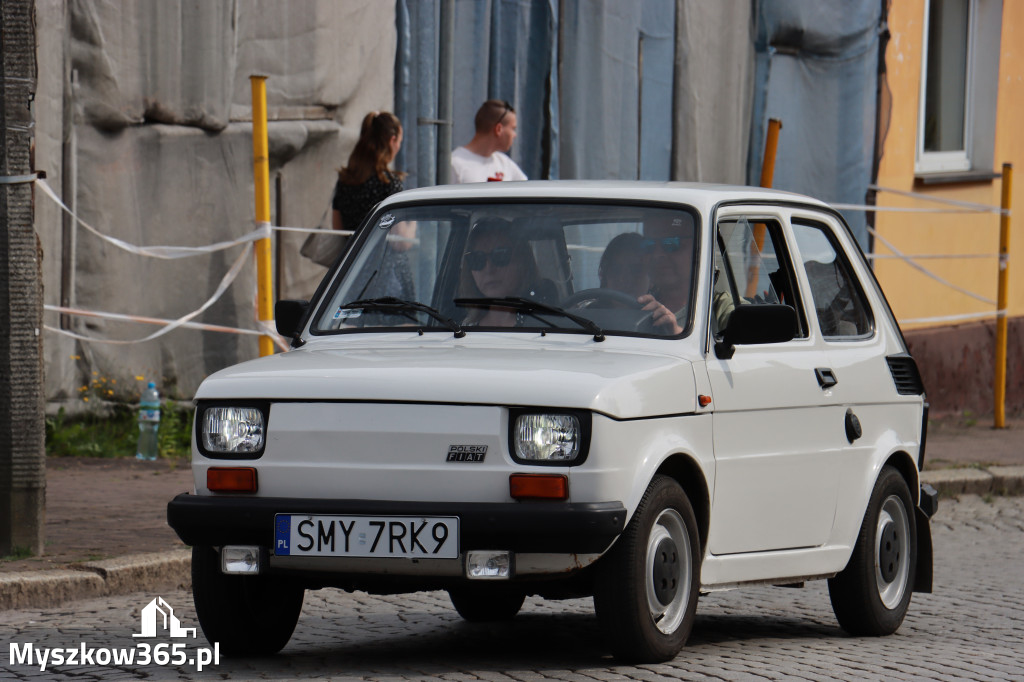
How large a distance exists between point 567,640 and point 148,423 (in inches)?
236

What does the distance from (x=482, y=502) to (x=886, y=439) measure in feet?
7.70

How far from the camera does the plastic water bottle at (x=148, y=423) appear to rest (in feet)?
39.2

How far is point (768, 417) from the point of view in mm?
6512

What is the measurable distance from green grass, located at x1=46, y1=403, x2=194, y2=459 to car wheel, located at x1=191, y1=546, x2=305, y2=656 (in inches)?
230

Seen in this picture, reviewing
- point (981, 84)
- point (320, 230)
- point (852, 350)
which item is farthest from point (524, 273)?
point (981, 84)

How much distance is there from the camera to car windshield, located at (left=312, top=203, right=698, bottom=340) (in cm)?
639

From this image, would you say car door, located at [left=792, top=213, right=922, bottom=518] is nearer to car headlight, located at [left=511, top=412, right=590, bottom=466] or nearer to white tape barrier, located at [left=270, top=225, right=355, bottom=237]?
car headlight, located at [left=511, top=412, right=590, bottom=466]

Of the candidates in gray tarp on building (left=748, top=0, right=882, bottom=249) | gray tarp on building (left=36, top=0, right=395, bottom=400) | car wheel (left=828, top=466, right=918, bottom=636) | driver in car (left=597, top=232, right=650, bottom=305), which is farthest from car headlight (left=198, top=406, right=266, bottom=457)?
gray tarp on building (left=748, top=0, right=882, bottom=249)

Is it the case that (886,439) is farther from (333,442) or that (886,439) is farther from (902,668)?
(333,442)

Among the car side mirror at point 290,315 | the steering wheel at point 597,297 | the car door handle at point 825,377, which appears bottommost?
the car door handle at point 825,377

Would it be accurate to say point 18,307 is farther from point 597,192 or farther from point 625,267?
point 625,267

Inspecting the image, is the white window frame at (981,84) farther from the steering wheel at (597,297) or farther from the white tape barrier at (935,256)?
the steering wheel at (597,297)

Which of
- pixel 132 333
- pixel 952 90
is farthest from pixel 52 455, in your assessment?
pixel 952 90

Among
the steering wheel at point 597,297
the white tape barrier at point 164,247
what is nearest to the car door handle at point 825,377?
the steering wheel at point 597,297
